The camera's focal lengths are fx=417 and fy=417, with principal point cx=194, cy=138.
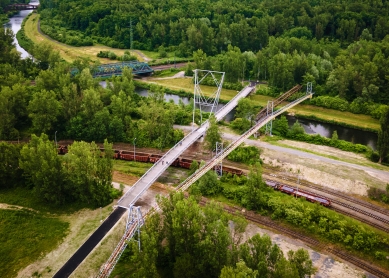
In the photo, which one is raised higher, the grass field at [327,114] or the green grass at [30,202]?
the grass field at [327,114]

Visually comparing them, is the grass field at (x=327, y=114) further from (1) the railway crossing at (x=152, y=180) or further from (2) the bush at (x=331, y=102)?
(1) the railway crossing at (x=152, y=180)

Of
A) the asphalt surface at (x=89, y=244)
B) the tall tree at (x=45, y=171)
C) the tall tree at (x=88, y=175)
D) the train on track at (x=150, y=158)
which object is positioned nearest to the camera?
the asphalt surface at (x=89, y=244)

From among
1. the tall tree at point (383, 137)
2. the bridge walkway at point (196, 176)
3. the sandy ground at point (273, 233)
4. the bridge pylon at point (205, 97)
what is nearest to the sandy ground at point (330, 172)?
the sandy ground at point (273, 233)

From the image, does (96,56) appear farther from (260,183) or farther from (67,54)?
(260,183)

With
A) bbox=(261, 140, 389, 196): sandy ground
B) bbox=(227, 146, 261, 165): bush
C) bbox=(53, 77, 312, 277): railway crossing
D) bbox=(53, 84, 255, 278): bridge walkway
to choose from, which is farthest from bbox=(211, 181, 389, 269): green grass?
bbox=(53, 84, 255, 278): bridge walkway

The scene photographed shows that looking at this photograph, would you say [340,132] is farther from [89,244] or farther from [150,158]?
[89,244]

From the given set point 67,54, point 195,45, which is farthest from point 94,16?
point 195,45

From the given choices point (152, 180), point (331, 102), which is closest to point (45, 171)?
point (152, 180)
